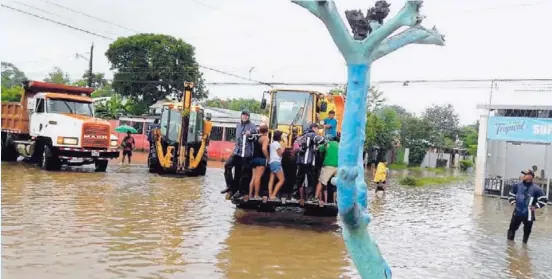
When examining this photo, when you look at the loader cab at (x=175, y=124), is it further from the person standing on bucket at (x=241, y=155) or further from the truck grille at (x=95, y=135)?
the person standing on bucket at (x=241, y=155)

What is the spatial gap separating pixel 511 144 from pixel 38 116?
1960 cm

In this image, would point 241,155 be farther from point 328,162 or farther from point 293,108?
point 293,108

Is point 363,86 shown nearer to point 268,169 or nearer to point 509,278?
point 509,278

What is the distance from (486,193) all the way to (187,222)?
17.1 meters

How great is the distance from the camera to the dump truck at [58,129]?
18531 mm

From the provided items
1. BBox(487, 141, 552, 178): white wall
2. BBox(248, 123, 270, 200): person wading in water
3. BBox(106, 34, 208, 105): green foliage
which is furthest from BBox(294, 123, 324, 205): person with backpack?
BBox(106, 34, 208, 105): green foliage

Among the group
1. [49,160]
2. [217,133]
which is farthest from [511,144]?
[217,133]

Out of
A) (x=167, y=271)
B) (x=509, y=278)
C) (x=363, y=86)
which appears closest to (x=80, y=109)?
(x=167, y=271)

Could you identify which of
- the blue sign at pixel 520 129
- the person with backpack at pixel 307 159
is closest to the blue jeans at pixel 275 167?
→ the person with backpack at pixel 307 159

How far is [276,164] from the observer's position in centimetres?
1064

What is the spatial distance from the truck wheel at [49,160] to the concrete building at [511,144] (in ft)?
53.7

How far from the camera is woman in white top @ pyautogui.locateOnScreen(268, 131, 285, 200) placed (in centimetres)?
1065

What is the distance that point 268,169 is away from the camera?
11.0m

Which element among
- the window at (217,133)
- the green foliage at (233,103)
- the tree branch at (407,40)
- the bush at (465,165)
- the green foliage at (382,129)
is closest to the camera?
the tree branch at (407,40)
